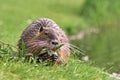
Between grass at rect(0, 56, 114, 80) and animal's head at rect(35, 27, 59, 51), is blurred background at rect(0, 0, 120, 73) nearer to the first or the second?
animal's head at rect(35, 27, 59, 51)

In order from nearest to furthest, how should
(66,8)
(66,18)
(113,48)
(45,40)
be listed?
(45,40)
(113,48)
(66,18)
(66,8)

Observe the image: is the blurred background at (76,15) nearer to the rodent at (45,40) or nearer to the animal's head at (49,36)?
the rodent at (45,40)

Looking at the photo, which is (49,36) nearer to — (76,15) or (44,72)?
(44,72)

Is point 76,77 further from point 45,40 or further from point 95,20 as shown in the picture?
point 95,20

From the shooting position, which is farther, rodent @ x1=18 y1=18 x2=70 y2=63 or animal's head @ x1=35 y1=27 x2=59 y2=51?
rodent @ x1=18 y1=18 x2=70 y2=63

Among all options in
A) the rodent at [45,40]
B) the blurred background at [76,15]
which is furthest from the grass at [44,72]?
the blurred background at [76,15]

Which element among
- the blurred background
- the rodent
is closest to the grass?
the rodent

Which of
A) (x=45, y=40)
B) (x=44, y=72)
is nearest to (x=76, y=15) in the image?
(x=45, y=40)

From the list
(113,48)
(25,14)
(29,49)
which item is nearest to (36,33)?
(29,49)
